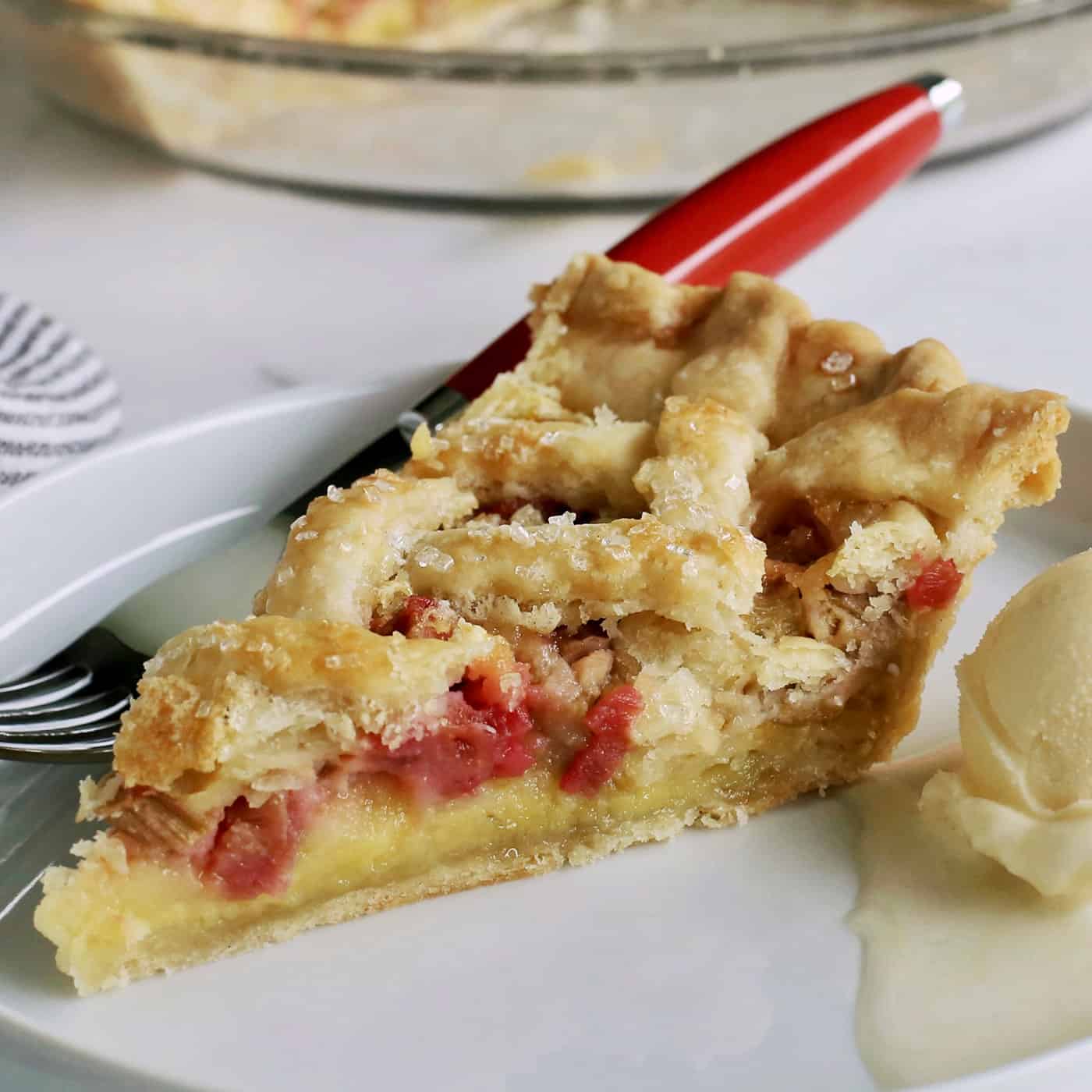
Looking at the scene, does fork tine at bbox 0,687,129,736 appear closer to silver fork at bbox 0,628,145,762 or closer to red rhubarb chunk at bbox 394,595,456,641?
silver fork at bbox 0,628,145,762

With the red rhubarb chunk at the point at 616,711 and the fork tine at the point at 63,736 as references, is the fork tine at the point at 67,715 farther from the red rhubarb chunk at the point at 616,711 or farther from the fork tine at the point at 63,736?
the red rhubarb chunk at the point at 616,711

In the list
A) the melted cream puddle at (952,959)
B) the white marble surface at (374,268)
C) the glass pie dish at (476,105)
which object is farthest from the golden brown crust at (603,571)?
the glass pie dish at (476,105)

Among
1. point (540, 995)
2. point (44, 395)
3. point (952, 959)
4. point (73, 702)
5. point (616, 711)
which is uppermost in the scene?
point (44, 395)

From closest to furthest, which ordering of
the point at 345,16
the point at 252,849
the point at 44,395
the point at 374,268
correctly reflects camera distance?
the point at 252,849, the point at 44,395, the point at 374,268, the point at 345,16

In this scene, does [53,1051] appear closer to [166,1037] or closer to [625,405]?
[166,1037]

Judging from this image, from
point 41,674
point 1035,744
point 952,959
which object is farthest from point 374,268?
point 952,959

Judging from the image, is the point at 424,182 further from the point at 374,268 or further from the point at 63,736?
the point at 63,736

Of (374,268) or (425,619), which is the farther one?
(374,268)
